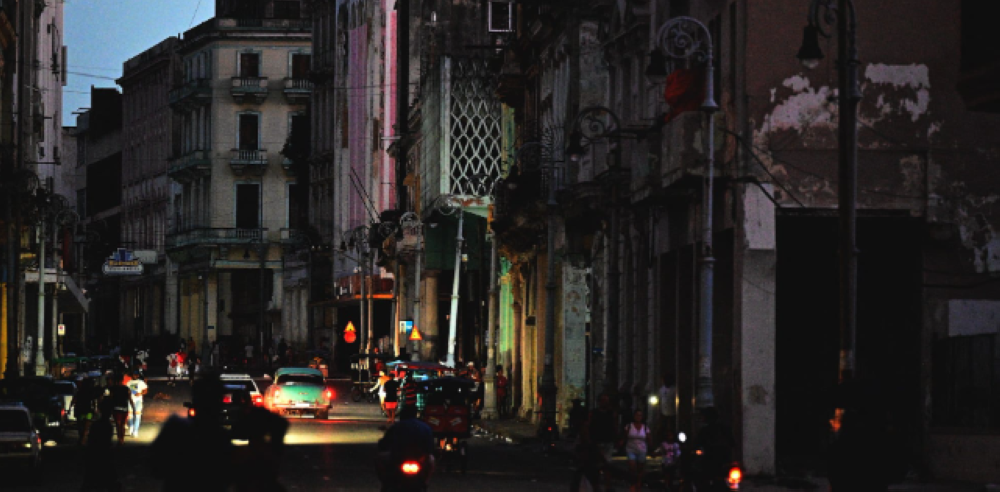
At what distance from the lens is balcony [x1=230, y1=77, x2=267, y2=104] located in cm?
12138

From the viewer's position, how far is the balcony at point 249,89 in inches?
4779

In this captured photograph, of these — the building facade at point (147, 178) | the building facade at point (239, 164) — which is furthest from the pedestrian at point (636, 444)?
the building facade at point (147, 178)

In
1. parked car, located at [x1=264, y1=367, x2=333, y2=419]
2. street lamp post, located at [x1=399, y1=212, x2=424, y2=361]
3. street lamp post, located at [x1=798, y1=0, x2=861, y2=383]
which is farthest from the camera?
street lamp post, located at [x1=399, y1=212, x2=424, y2=361]

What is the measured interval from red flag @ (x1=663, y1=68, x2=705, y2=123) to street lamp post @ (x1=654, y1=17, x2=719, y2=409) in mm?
1161

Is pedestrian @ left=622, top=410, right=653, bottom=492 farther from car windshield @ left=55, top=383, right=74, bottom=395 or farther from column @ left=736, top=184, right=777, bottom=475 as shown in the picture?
car windshield @ left=55, top=383, right=74, bottom=395

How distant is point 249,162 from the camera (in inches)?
4798

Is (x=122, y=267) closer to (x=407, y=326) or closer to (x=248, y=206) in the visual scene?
(x=407, y=326)

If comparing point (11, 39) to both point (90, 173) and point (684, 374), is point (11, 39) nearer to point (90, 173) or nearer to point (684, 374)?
point (684, 374)

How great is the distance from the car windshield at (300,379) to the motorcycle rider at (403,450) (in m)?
33.8

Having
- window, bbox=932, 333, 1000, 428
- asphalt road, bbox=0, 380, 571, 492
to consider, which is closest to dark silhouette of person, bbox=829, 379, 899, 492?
asphalt road, bbox=0, 380, 571, 492

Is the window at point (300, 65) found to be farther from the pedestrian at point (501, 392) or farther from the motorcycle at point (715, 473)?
the motorcycle at point (715, 473)

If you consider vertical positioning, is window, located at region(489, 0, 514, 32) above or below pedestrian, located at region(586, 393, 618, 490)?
above

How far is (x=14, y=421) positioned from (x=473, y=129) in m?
43.5

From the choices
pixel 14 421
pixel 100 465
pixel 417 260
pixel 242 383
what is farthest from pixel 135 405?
pixel 417 260
